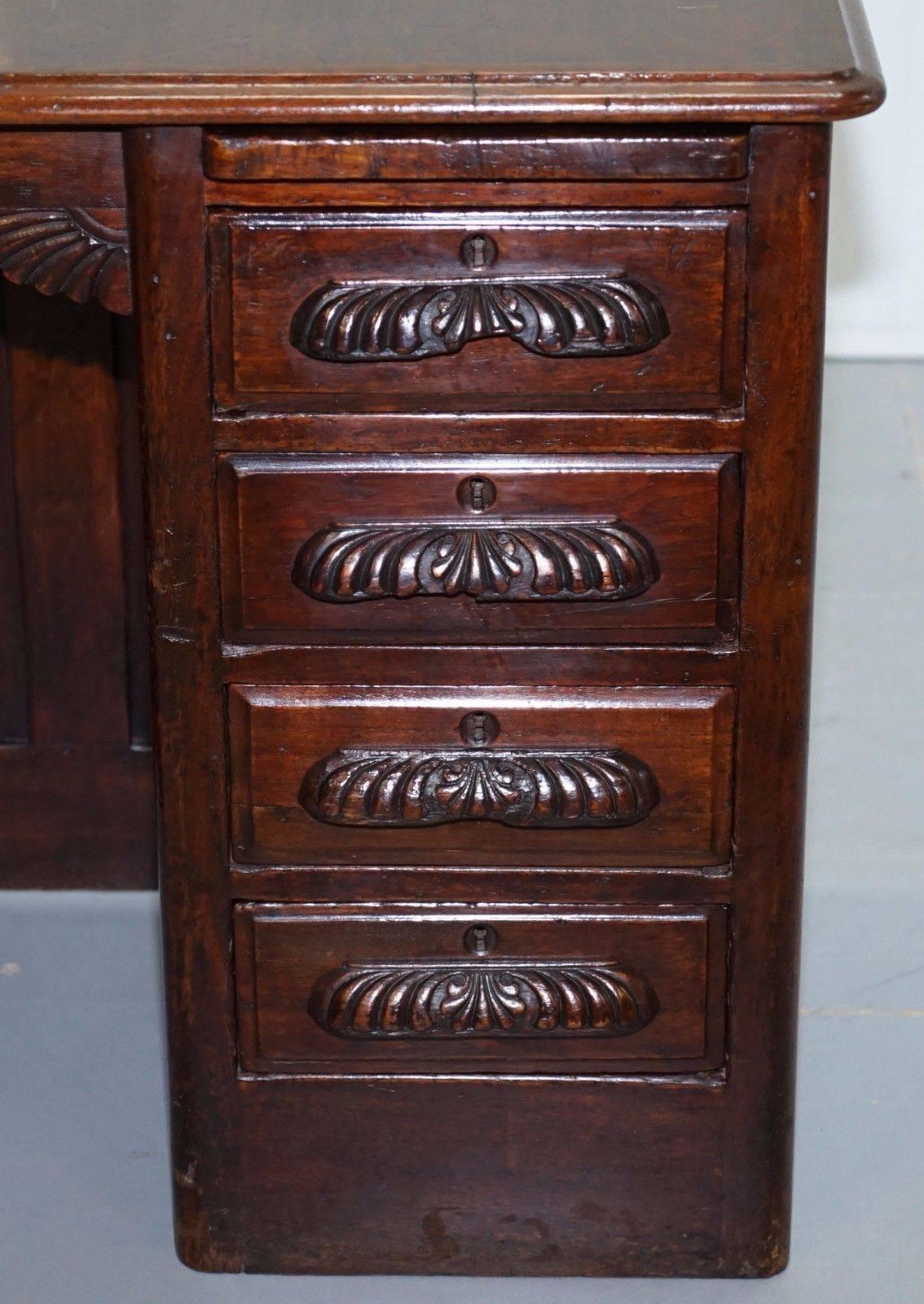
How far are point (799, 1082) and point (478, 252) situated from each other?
38.2 inches

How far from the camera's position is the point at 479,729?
1.54 m

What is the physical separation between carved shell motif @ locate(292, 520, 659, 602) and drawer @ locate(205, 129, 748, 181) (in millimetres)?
258

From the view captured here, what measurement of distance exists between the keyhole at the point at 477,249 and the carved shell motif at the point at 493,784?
15.0 inches

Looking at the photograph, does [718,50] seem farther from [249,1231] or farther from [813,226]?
[249,1231]

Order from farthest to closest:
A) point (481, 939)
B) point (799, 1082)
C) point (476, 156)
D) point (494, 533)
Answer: point (799, 1082), point (481, 939), point (494, 533), point (476, 156)

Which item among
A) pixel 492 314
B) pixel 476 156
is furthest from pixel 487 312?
pixel 476 156

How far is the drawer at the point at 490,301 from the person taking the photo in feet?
4.59

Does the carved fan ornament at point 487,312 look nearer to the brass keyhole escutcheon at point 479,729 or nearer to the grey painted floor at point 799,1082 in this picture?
the brass keyhole escutcheon at point 479,729

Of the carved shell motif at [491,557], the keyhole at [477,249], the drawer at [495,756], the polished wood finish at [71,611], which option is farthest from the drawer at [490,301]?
the polished wood finish at [71,611]

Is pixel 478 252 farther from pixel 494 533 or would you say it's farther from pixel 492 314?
pixel 494 533

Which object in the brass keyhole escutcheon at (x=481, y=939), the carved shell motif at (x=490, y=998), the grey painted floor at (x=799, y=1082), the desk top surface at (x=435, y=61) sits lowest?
the grey painted floor at (x=799, y=1082)

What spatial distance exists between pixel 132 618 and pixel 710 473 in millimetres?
935

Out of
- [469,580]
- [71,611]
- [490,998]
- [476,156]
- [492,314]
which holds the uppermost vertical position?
[476,156]

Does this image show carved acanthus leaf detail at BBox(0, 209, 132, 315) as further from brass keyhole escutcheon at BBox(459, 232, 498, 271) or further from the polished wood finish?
the polished wood finish
